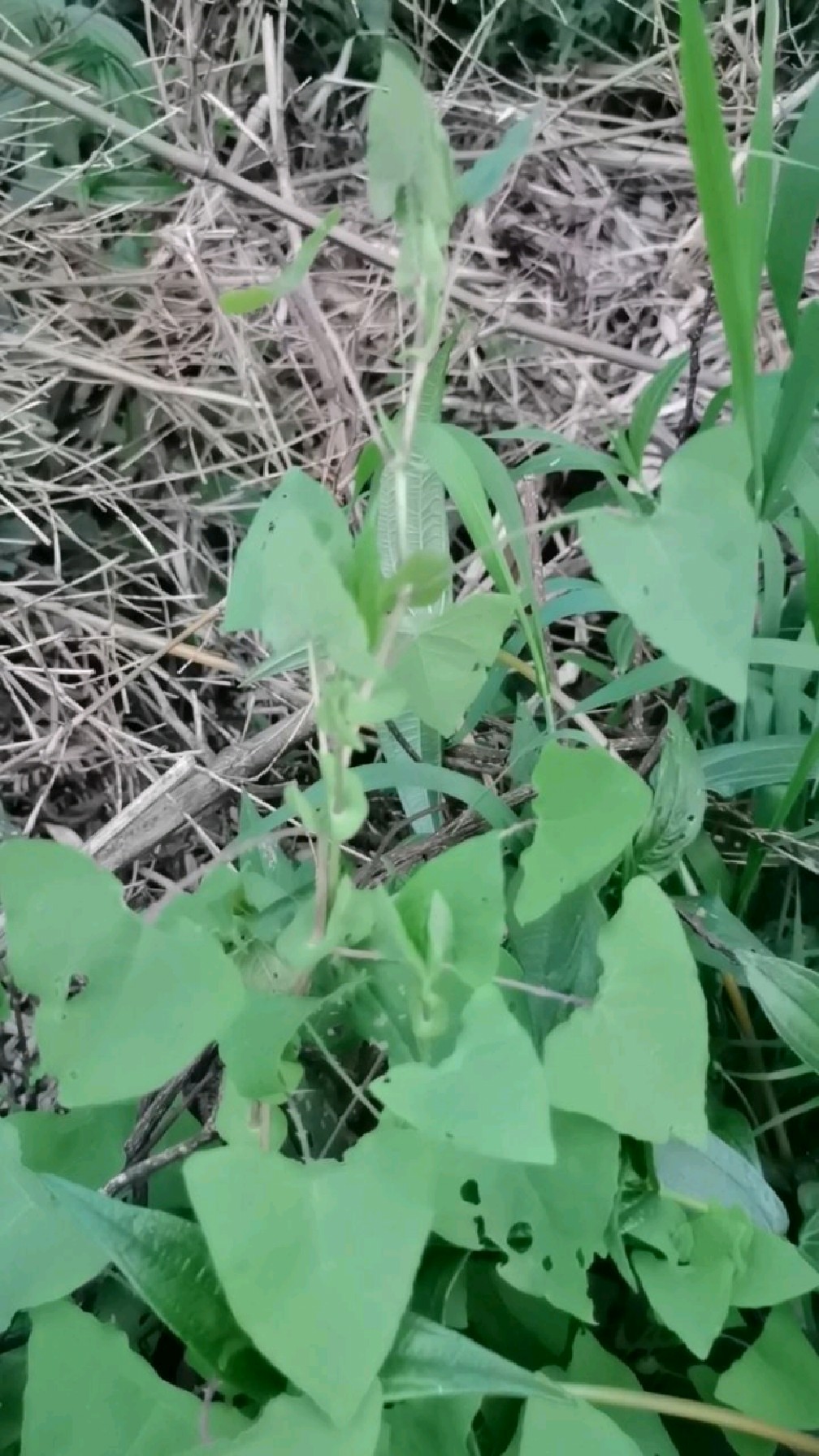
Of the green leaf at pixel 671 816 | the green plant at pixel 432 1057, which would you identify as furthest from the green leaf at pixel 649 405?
the green leaf at pixel 671 816

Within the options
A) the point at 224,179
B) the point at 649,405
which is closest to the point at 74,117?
the point at 224,179

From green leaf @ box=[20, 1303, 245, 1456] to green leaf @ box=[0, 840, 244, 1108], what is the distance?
9 centimetres

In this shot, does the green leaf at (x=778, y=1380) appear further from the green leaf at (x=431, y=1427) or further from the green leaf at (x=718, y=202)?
the green leaf at (x=718, y=202)

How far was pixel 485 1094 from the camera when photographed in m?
0.26

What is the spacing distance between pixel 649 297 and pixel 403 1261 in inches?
33.4

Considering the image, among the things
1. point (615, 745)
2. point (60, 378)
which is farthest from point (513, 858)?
point (60, 378)

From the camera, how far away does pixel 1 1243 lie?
0.33 m

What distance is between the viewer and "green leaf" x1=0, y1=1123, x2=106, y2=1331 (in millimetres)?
327

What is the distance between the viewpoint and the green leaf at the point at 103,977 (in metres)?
0.28

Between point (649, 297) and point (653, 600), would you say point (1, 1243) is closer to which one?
point (653, 600)

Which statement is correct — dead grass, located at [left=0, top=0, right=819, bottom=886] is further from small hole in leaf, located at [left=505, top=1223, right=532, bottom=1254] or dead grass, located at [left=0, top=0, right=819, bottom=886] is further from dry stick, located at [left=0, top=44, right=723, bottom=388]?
small hole in leaf, located at [left=505, top=1223, right=532, bottom=1254]

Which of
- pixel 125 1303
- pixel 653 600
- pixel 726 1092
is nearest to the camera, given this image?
pixel 653 600

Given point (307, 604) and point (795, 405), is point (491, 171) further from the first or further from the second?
point (795, 405)

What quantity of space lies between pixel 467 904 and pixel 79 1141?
210 millimetres
